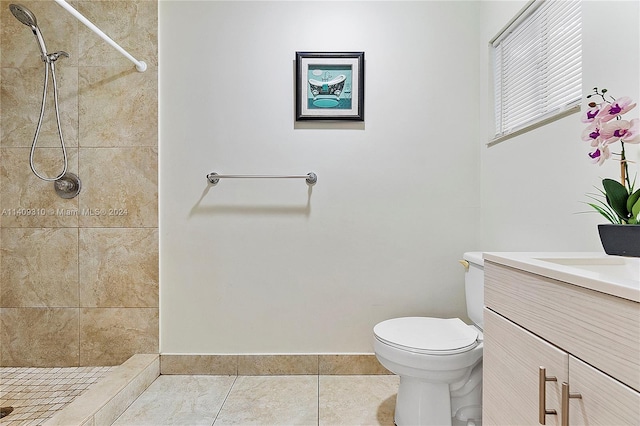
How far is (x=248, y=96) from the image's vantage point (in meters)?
1.98

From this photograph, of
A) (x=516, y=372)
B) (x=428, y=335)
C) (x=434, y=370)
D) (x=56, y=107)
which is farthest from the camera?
(x=56, y=107)

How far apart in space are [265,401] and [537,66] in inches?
74.4

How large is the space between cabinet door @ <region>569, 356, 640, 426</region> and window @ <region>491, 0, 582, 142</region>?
3.14 feet

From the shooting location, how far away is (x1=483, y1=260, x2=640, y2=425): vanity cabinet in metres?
0.56

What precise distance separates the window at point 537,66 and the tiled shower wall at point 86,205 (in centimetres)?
177

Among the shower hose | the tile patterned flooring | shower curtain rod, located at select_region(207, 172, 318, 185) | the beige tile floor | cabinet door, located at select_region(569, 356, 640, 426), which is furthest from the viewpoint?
shower curtain rod, located at select_region(207, 172, 318, 185)

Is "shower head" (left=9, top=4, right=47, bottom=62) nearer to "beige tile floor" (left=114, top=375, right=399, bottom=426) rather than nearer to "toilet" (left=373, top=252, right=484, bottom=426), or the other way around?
"beige tile floor" (left=114, top=375, right=399, bottom=426)

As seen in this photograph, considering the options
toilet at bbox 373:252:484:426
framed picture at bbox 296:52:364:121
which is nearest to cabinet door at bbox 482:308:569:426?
toilet at bbox 373:252:484:426

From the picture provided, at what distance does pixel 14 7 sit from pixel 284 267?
1.70 meters

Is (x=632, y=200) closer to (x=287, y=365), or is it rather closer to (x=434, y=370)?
(x=434, y=370)

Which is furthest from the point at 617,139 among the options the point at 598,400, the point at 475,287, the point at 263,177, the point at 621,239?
the point at 263,177

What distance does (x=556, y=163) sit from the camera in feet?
4.42

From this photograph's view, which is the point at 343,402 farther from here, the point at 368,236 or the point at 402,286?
the point at 368,236

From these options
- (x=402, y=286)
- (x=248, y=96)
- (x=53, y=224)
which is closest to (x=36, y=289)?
(x=53, y=224)
